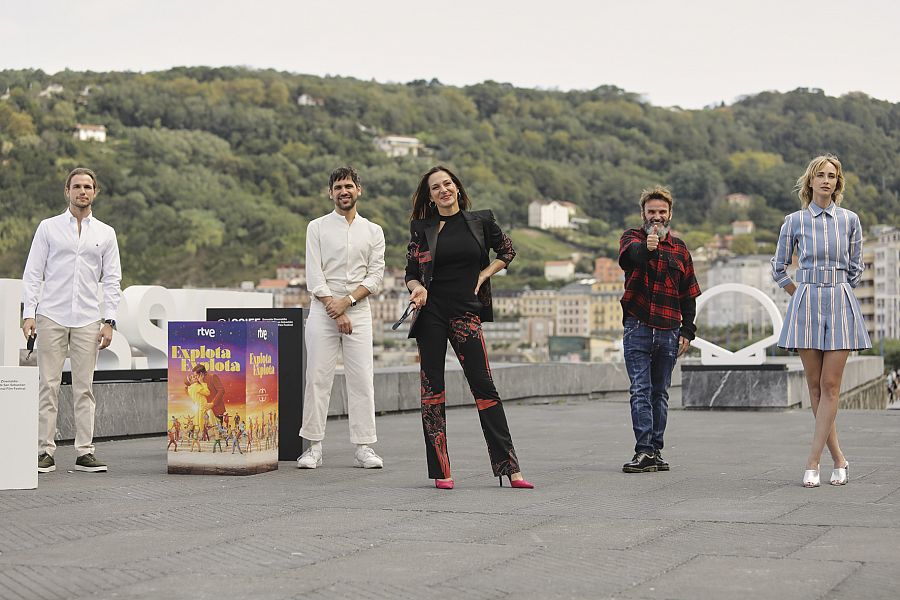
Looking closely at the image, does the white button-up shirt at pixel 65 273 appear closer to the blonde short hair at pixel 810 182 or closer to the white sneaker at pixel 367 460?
the white sneaker at pixel 367 460

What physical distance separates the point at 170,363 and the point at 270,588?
3.82 m

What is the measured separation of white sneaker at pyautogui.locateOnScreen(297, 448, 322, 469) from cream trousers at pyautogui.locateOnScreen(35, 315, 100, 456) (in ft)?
4.05

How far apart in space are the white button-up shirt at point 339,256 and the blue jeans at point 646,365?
1.57m

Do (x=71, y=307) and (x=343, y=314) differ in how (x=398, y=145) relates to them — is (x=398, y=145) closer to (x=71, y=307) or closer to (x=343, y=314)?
(x=343, y=314)

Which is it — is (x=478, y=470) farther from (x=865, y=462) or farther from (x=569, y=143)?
(x=569, y=143)

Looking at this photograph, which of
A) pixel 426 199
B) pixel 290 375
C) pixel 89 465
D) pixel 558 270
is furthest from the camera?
pixel 558 270

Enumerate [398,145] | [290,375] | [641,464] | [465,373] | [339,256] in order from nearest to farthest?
1. [465,373]
2. [641,464]
3. [339,256]
4. [290,375]
5. [398,145]

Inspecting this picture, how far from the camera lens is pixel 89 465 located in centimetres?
807

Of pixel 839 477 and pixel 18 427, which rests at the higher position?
pixel 18 427

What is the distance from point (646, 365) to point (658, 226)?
829mm

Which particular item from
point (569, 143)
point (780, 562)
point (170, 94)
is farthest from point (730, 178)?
point (780, 562)

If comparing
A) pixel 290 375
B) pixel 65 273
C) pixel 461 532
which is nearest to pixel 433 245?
pixel 290 375

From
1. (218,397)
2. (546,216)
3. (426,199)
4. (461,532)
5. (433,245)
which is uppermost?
(546,216)

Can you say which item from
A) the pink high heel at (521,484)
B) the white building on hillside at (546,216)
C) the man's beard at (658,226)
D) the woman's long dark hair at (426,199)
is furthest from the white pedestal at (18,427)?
the white building on hillside at (546,216)
